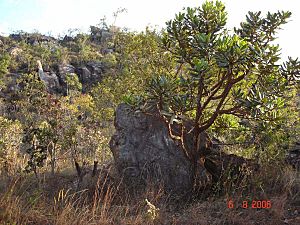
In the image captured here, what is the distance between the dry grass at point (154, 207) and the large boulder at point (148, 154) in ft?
0.78

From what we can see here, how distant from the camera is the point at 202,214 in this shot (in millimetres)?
3639

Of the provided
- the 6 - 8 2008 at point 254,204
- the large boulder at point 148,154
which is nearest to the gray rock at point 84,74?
the large boulder at point 148,154

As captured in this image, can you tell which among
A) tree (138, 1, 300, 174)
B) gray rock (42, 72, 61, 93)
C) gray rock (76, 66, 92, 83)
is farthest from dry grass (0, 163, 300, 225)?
gray rock (76, 66, 92, 83)

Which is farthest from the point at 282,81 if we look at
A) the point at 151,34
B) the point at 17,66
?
the point at 17,66

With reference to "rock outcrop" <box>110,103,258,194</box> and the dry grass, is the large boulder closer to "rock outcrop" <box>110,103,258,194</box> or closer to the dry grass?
"rock outcrop" <box>110,103,258,194</box>

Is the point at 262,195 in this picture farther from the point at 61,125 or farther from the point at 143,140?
the point at 61,125

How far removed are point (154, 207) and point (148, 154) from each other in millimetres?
1398

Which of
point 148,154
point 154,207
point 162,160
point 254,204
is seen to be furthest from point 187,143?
point 154,207

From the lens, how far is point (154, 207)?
332cm

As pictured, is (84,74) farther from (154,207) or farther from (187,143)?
(154,207)

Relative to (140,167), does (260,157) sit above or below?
above

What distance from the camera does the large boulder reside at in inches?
174

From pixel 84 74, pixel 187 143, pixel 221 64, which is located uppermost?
pixel 84 74

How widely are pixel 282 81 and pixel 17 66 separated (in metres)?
30.9
